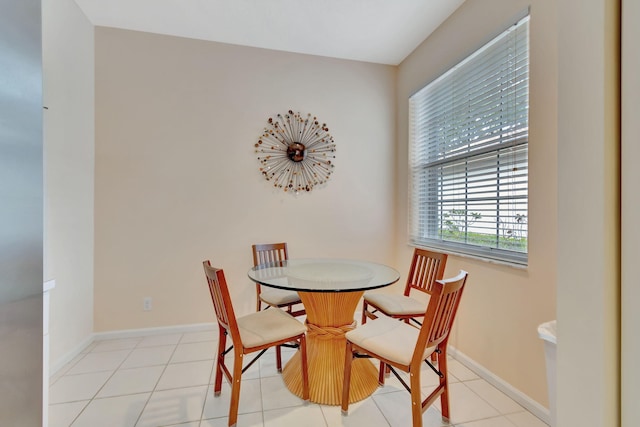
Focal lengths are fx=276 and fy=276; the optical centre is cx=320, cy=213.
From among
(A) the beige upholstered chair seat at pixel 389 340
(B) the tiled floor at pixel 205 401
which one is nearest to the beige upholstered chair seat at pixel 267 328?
(A) the beige upholstered chair seat at pixel 389 340

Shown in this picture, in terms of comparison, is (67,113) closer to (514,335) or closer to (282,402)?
(282,402)

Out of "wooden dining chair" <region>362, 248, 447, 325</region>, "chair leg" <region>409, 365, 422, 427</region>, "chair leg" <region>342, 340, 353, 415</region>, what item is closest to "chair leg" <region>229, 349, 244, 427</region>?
"chair leg" <region>342, 340, 353, 415</region>

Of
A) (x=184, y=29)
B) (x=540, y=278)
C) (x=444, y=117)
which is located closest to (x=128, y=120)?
(x=184, y=29)

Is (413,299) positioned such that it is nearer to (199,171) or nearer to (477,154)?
(477,154)

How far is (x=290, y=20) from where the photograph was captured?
7.69 ft

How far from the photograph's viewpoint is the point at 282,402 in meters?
→ 1.66

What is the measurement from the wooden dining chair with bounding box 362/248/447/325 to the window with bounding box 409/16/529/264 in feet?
0.85

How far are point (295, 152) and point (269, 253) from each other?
1040mm

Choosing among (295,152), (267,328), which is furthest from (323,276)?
(295,152)

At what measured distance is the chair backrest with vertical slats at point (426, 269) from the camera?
6.66 ft

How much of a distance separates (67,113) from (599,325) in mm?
3085

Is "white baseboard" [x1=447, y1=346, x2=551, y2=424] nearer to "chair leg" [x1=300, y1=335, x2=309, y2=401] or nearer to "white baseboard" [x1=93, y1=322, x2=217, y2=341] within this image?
"chair leg" [x1=300, y1=335, x2=309, y2=401]

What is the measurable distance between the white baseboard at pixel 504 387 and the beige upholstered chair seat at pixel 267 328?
1318mm

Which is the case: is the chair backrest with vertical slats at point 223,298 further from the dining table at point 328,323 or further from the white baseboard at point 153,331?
the white baseboard at point 153,331
